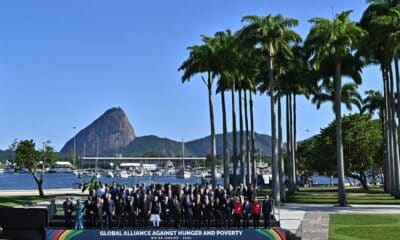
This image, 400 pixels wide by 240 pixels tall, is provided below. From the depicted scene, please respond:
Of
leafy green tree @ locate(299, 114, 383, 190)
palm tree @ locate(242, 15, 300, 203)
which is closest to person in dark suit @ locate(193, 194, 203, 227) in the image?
palm tree @ locate(242, 15, 300, 203)

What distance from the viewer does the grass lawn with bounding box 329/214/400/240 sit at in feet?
87.2

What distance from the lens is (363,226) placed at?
98.6ft

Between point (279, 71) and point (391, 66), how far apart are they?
9493 mm

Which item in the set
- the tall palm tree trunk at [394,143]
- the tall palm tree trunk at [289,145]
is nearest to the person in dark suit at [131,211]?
the tall palm tree trunk at [394,143]

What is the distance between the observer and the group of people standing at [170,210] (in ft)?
89.6

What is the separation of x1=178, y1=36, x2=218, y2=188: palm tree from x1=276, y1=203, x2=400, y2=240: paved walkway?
12897 mm

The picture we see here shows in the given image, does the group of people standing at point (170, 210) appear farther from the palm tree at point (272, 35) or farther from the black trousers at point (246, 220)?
the palm tree at point (272, 35)

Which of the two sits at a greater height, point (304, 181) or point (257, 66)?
point (257, 66)

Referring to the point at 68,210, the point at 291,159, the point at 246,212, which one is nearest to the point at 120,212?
the point at 68,210

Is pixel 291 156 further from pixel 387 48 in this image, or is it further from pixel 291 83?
pixel 387 48

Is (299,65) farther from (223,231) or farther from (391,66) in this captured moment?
(223,231)

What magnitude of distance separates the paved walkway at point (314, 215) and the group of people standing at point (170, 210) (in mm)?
2305

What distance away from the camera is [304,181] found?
308 ft

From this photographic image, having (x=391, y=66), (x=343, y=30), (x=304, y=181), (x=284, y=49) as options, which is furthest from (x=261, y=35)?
(x=304, y=181)
